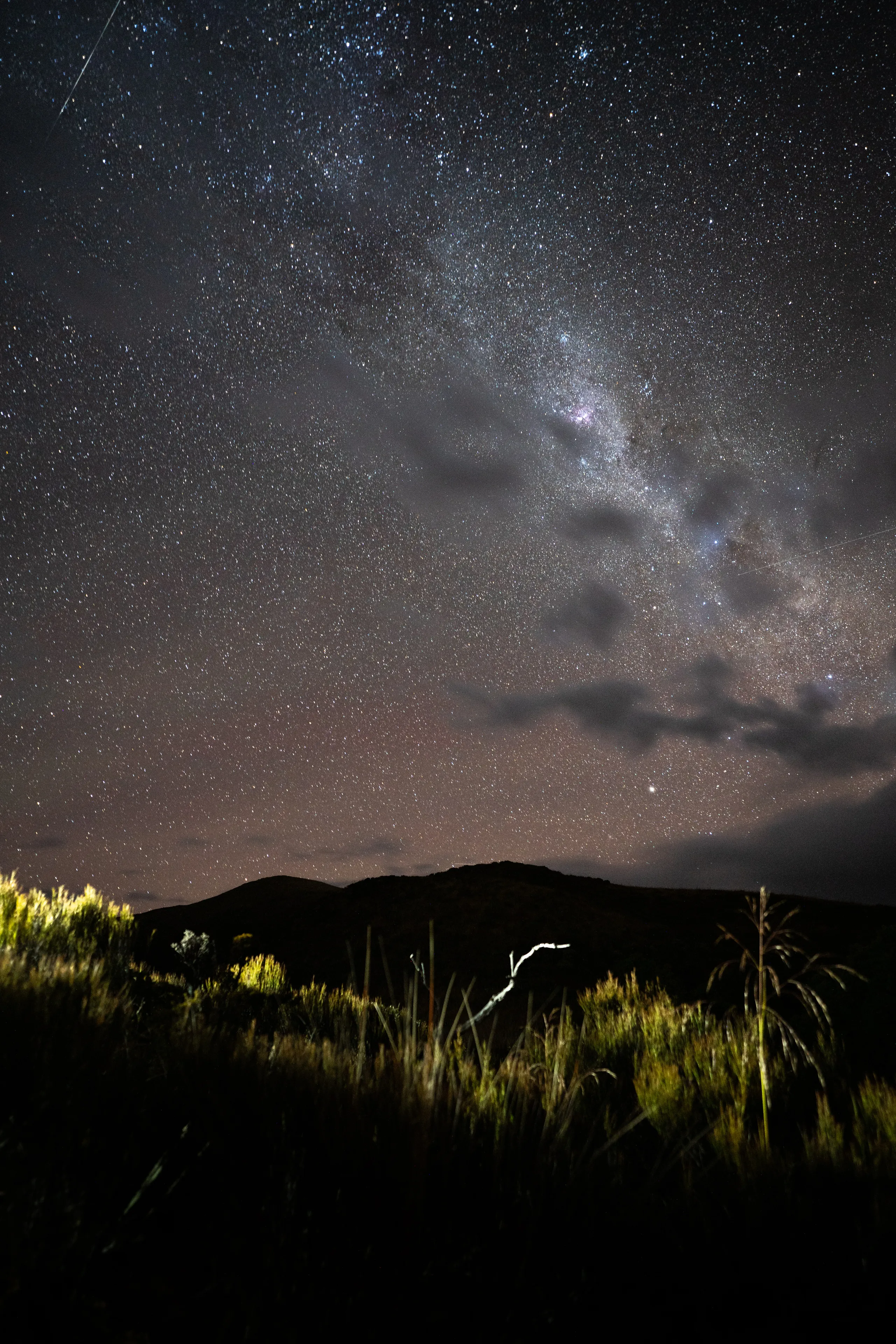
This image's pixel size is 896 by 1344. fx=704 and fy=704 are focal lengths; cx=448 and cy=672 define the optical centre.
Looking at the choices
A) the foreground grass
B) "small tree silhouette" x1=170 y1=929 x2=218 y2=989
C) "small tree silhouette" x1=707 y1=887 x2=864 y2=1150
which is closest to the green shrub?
"small tree silhouette" x1=170 y1=929 x2=218 y2=989

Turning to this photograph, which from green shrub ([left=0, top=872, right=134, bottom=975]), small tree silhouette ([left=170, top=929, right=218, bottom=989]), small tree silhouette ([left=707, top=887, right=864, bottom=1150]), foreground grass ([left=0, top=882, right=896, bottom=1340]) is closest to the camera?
foreground grass ([left=0, top=882, right=896, bottom=1340])

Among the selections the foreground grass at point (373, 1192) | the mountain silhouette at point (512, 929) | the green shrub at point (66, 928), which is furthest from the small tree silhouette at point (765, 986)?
the mountain silhouette at point (512, 929)

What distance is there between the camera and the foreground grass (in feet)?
5.85

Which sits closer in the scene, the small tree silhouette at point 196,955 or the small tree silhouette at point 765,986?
the small tree silhouette at point 765,986

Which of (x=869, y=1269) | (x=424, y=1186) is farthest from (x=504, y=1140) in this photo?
(x=869, y=1269)

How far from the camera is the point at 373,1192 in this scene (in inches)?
91.0

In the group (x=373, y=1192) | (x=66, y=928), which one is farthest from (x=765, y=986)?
(x=66, y=928)

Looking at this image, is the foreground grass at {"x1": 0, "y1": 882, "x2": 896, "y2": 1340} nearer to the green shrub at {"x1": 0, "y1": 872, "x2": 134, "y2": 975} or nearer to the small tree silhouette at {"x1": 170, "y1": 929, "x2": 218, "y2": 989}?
the green shrub at {"x1": 0, "y1": 872, "x2": 134, "y2": 975}

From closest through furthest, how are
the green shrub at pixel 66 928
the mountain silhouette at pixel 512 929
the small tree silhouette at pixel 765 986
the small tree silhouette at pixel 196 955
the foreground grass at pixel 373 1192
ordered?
1. the foreground grass at pixel 373 1192
2. the small tree silhouette at pixel 765 986
3. the green shrub at pixel 66 928
4. the small tree silhouette at pixel 196 955
5. the mountain silhouette at pixel 512 929

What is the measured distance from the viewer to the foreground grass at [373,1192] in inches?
70.2

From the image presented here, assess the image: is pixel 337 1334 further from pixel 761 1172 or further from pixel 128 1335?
pixel 761 1172

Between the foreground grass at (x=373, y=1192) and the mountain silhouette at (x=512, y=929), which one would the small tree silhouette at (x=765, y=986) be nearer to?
the foreground grass at (x=373, y=1192)

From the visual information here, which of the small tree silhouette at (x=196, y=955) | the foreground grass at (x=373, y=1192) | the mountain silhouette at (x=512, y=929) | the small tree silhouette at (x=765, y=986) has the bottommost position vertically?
the mountain silhouette at (x=512, y=929)

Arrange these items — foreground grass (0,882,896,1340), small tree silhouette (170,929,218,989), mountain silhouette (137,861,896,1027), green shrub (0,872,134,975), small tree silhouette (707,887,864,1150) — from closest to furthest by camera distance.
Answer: foreground grass (0,882,896,1340) < small tree silhouette (707,887,864,1150) < green shrub (0,872,134,975) < small tree silhouette (170,929,218,989) < mountain silhouette (137,861,896,1027)
